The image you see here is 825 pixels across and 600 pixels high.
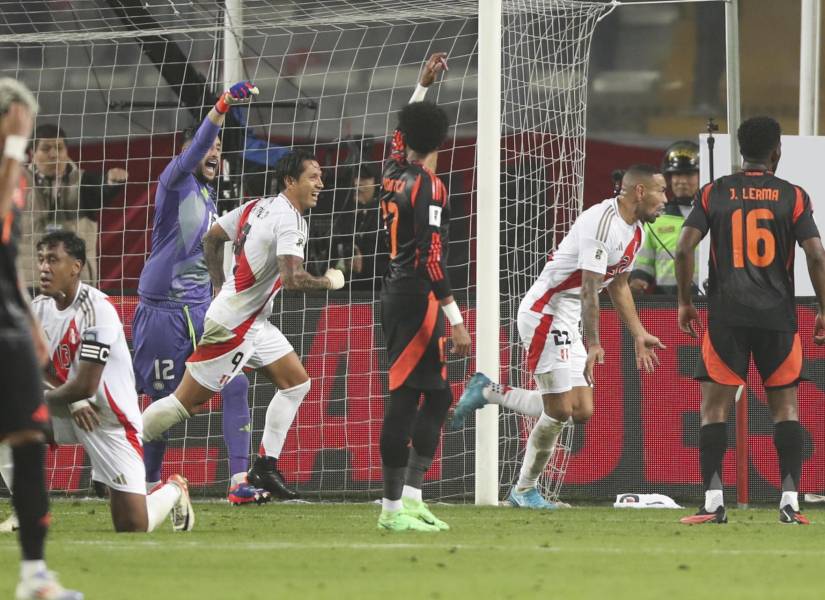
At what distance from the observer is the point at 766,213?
913cm

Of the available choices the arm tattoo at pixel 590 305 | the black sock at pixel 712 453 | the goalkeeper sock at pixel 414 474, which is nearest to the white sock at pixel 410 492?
the goalkeeper sock at pixel 414 474

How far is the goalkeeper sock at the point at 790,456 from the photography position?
903 cm

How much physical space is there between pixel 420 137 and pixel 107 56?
7.97m

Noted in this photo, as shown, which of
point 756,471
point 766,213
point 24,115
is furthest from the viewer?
point 756,471

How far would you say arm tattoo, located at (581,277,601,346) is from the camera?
980 centimetres

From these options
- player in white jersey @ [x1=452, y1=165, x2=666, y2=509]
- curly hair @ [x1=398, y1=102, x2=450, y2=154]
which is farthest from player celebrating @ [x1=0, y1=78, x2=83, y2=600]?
player in white jersey @ [x1=452, y1=165, x2=666, y2=509]

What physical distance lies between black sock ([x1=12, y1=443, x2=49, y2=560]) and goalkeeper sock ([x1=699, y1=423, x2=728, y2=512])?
461cm

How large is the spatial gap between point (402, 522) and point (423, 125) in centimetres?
207

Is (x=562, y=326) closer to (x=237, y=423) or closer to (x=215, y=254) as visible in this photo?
(x=237, y=423)

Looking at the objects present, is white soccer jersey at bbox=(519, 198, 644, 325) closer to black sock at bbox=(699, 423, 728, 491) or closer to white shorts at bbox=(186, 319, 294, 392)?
black sock at bbox=(699, 423, 728, 491)

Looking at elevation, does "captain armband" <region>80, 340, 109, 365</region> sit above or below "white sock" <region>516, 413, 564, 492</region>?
above

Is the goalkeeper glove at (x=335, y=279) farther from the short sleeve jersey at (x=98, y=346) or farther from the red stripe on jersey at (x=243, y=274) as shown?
the short sleeve jersey at (x=98, y=346)

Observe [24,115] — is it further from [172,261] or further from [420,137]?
[172,261]

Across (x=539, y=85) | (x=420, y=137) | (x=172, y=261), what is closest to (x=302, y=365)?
(x=172, y=261)
